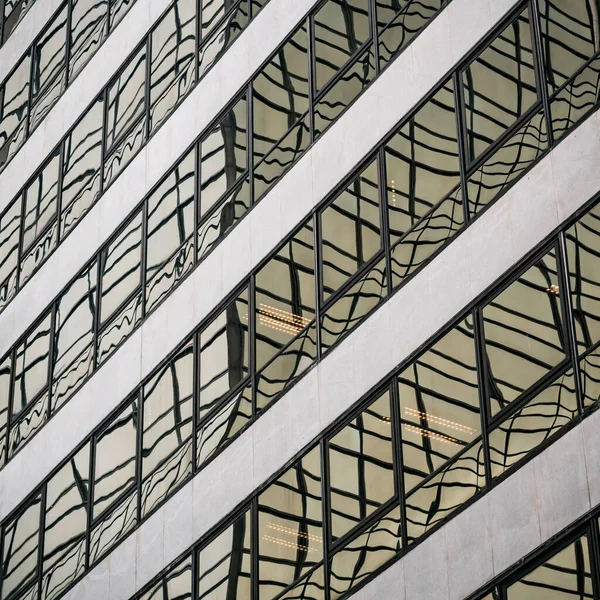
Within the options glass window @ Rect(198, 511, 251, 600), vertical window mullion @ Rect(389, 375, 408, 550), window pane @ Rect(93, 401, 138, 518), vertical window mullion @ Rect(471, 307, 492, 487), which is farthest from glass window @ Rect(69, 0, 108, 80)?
vertical window mullion @ Rect(471, 307, 492, 487)

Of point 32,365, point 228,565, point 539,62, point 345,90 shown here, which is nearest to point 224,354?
point 228,565

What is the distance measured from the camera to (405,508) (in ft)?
66.6

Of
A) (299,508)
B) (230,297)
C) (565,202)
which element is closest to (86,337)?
(230,297)

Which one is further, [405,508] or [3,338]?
[3,338]

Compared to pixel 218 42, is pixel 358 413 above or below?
below

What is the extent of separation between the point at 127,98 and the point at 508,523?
558 inches

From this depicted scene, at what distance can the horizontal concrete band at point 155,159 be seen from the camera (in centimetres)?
2608

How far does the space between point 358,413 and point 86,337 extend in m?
8.38

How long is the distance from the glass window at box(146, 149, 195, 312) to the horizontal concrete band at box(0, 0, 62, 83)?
818cm

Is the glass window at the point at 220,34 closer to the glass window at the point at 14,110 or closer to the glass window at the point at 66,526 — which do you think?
the glass window at the point at 66,526

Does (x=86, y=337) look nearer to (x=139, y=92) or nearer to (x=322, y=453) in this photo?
(x=139, y=92)

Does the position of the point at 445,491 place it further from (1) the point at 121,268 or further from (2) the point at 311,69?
(1) the point at 121,268

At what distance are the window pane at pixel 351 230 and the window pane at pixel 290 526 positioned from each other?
9.00ft

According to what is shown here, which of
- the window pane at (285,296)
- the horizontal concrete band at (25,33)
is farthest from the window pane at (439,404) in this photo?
the horizontal concrete band at (25,33)
